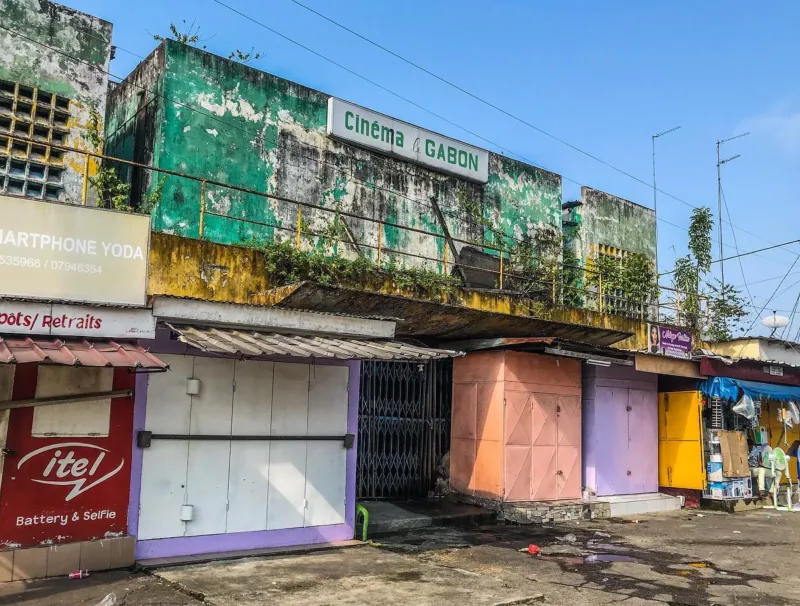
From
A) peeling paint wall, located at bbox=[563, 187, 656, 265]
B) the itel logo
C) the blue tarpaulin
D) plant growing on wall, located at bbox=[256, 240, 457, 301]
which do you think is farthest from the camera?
peeling paint wall, located at bbox=[563, 187, 656, 265]

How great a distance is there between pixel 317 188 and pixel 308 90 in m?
2.04

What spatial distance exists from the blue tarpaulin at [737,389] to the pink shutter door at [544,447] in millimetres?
4536

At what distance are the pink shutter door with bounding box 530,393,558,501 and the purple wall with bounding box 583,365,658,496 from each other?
147cm

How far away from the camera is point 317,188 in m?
14.0

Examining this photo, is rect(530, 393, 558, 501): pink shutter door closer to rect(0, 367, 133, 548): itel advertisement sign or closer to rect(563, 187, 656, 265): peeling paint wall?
rect(563, 187, 656, 265): peeling paint wall

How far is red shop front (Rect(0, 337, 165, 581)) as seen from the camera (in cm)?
739

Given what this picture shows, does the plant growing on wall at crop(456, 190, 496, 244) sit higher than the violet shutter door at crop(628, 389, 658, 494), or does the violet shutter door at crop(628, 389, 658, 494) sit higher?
the plant growing on wall at crop(456, 190, 496, 244)

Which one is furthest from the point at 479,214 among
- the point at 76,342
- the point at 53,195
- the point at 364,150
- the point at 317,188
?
the point at 76,342

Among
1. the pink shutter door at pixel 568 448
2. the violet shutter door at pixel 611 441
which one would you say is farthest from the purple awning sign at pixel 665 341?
the pink shutter door at pixel 568 448

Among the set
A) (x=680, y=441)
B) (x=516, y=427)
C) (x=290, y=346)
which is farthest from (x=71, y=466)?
(x=680, y=441)

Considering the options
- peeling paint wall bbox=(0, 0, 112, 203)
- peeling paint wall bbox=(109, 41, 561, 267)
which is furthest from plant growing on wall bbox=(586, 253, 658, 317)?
peeling paint wall bbox=(0, 0, 112, 203)

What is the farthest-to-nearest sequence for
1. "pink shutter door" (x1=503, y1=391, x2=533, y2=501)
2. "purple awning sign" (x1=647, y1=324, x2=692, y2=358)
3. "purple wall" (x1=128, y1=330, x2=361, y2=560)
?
"purple awning sign" (x1=647, y1=324, x2=692, y2=358) → "pink shutter door" (x1=503, y1=391, x2=533, y2=501) → "purple wall" (x1=128, y1=330, x2=361, y2=560)

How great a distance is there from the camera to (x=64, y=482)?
7.80 m

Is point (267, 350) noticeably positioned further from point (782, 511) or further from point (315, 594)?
point (782, 511)
